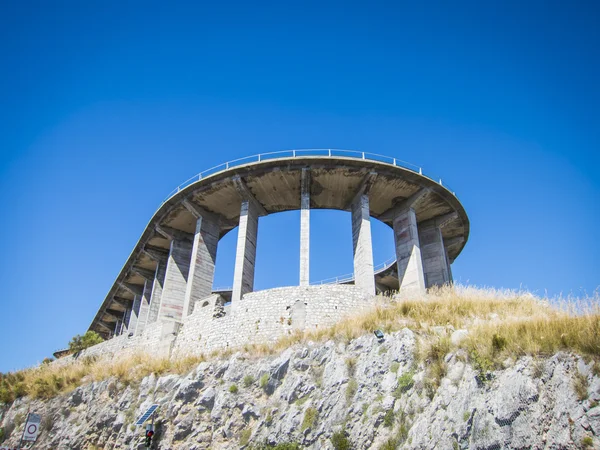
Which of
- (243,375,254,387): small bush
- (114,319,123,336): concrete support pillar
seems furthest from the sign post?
(114,319,123,336): concrete support pillar

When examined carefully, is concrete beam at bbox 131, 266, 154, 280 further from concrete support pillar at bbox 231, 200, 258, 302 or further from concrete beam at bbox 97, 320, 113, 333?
concrete beam at bbox 97, 320, 113, 333

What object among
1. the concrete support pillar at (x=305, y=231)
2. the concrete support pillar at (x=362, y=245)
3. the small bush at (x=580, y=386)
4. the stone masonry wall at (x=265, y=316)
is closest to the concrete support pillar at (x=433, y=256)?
the concrete support pillar at (x=362, y=245)

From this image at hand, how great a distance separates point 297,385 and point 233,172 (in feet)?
39.5

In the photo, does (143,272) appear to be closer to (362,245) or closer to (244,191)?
(244,191)

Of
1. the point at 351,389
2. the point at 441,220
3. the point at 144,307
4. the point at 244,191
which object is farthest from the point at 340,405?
the point at 144,307

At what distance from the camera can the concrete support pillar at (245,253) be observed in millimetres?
18156

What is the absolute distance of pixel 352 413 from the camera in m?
9.28

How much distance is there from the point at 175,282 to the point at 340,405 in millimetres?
16427

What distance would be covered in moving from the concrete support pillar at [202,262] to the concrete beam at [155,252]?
6405 mm

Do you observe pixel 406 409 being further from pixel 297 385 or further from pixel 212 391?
pixel 212 391

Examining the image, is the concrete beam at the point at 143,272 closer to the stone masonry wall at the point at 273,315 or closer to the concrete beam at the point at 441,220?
the stone masonry wall at the point at 273,315

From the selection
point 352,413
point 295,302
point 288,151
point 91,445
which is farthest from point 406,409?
point 288,151

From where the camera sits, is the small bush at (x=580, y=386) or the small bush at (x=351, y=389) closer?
the small bush at (x=580, y=386)

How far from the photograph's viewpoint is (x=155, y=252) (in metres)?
27.7
